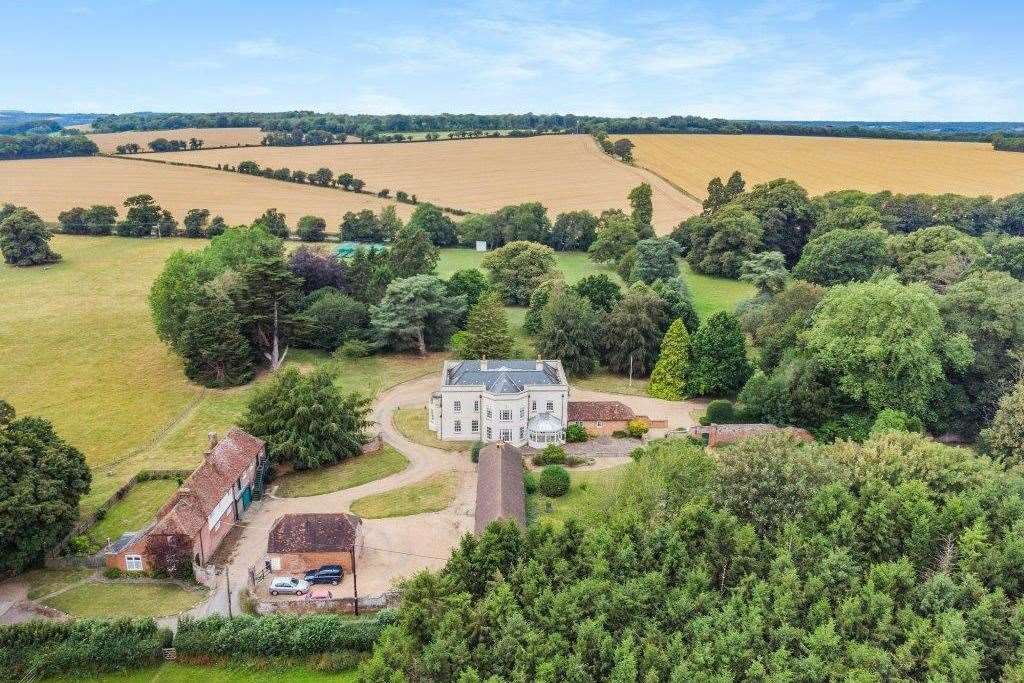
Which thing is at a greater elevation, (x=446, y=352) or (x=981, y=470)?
(x=981, y=470)

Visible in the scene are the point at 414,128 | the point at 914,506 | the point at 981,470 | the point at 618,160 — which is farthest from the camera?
the point at 414,128

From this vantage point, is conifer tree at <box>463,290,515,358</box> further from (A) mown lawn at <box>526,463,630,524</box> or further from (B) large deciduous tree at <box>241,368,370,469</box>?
(A) mown lawn at <box>526,463,630,524</box>

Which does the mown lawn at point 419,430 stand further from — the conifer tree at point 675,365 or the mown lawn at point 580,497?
the conifer tree at point 675,365

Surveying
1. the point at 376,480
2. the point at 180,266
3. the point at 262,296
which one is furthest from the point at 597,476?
the point at 180,266

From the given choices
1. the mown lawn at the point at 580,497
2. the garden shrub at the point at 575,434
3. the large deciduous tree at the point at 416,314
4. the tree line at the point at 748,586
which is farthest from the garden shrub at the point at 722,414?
the large deciduous tree at the point at 416,314

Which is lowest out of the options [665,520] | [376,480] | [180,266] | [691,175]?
[376,480]

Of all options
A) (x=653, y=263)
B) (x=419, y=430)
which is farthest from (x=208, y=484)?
(x=653, y=263)

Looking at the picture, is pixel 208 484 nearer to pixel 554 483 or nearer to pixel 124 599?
pixel 124 599

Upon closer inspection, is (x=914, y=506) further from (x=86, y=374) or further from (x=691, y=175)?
(x=691, y=175)
